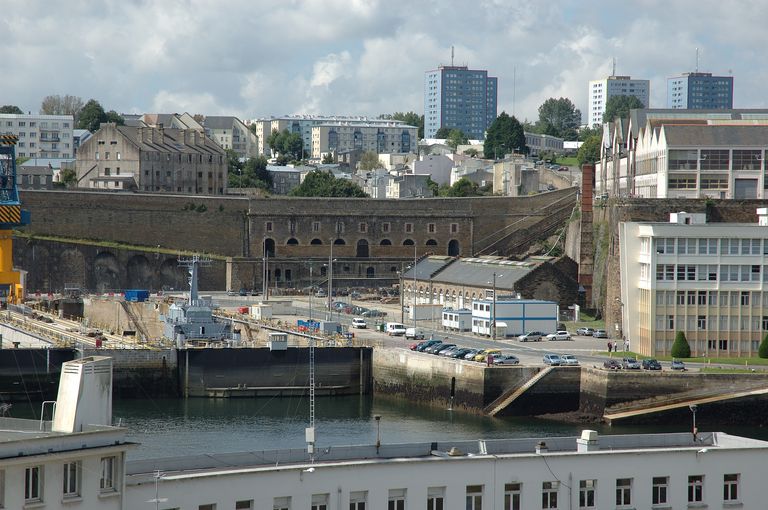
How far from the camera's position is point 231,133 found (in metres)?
148

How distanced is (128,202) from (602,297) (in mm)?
30523

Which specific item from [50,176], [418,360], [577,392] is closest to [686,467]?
[577,392]

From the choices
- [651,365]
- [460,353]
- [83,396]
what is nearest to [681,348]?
[651,365]

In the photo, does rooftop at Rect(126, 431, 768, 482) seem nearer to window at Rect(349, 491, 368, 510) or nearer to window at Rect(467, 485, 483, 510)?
window at Rect(467, 485, 483, 510)

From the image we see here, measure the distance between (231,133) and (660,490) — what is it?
130132 mm

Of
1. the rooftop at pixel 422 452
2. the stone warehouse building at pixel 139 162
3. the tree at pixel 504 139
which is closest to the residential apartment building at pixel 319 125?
the tree at pixel 504 139

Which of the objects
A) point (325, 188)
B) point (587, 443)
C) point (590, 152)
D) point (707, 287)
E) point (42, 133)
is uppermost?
point (42, 133)

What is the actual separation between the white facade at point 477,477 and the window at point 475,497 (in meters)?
0.01

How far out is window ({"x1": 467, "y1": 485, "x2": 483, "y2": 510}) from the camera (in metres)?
19.8

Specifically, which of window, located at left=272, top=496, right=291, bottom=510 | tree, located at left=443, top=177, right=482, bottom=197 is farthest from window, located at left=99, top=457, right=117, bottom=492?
tree, located at left=443, top=177, right=482, bottom=197

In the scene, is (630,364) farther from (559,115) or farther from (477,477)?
(559,115)

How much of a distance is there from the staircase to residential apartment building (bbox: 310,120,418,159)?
128 metres

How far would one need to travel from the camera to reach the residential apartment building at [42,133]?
125188 millimetres

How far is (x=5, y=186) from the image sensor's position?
2454 inches
